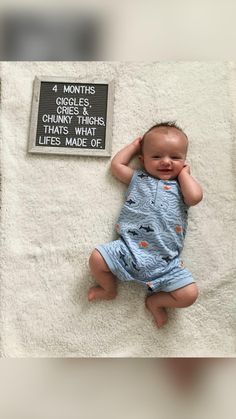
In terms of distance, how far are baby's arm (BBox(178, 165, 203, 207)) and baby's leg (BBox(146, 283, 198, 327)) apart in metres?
0.23

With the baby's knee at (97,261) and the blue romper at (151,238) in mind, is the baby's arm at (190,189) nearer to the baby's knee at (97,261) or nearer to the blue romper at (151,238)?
the blue romper at (151,238)

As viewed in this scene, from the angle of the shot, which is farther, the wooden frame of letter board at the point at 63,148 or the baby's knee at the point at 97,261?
the wooden frame of letter board at the point at 63,148

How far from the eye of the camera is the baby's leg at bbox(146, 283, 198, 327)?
1.08 meters

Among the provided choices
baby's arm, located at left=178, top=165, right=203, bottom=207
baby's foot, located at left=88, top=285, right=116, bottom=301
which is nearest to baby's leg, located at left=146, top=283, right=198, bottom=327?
baby's foot, located at left=88, top=285, right=116, bottom=301

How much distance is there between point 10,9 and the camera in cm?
118

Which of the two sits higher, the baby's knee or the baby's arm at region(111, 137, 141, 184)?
the baby's arm at region(111, 137, 141, 184)

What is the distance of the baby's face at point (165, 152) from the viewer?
113 centimetres

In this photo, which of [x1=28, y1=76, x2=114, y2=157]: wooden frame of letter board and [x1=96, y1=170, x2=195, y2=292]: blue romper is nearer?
[x1=96, y1=170, x2=195, y2=292]: blue romper

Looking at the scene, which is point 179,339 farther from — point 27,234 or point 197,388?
point 27,234

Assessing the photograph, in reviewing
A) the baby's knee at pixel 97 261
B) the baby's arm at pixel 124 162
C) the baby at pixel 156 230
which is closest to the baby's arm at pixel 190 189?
the baby at pixel 156 230

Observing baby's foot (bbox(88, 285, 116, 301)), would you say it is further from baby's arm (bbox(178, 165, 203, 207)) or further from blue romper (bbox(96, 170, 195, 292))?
baby's arm (bbox(178, 165, 203, 207))

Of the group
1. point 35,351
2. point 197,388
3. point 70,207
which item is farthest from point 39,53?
point 197,388

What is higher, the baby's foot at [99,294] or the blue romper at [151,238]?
the blue romper at [151,238]

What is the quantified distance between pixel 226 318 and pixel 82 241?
0.47 m
